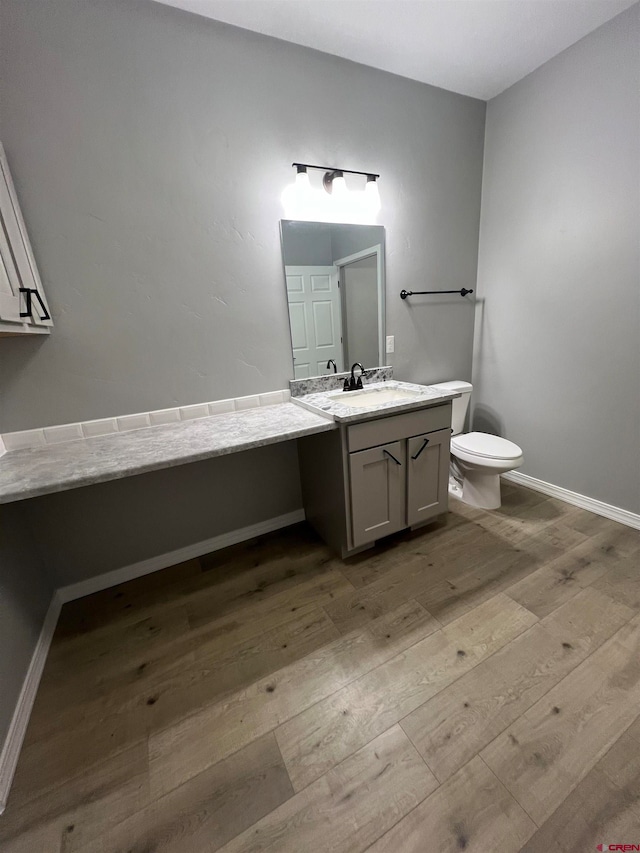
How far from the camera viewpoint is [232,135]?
1.58m

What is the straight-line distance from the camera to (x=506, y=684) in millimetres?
1158

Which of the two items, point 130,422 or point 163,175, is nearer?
point 163,175

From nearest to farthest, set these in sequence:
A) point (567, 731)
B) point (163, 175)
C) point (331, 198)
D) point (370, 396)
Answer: point (567, 731), point (163, 175), point (331, 198), point (370, 396)

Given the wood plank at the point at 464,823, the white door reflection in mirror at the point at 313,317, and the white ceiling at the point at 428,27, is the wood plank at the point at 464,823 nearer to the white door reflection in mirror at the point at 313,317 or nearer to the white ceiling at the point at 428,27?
the white door reflection in mirror at the point at 313,317

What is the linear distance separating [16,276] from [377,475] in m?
1.67

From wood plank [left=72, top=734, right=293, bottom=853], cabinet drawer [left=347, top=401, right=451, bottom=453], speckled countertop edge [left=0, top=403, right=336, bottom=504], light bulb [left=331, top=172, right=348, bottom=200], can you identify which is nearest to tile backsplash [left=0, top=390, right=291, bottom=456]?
speckled countertop edge [left=0, top=403, right=336, bottom=504]

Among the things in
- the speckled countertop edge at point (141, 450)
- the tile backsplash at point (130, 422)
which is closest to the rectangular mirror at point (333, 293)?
the tile backsplash at point (130, 422)

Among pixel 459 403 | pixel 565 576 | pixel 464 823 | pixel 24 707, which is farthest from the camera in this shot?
pixel 459 403

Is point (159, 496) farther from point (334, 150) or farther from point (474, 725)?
point (334, 150)

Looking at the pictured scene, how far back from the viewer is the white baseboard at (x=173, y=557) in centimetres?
167

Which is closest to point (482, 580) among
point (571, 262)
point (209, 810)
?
point (209, 810)

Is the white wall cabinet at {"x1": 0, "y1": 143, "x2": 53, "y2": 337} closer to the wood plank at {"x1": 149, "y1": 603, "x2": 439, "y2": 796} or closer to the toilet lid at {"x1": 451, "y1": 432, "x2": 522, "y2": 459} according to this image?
the wood plank at {"x1": 149, "y1": 603, "x2": 439, "y2": 796}

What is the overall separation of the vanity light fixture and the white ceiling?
521 millimetres

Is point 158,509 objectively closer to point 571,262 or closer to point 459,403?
point 459,403
